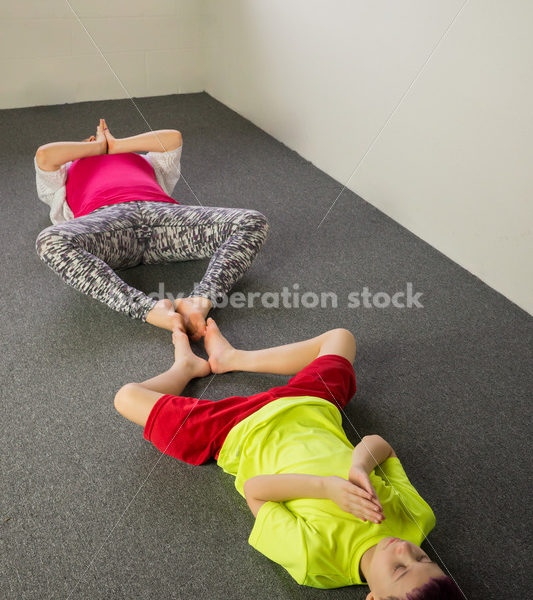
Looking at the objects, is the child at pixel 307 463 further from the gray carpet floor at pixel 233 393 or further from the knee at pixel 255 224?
the knee at pixel 255 224

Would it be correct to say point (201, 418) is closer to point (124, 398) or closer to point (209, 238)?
point (124, 398)

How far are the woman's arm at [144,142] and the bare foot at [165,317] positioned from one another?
50 cm

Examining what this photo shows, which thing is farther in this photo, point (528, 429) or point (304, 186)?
point (304, 186)

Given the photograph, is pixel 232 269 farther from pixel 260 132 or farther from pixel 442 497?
pixel 260 132

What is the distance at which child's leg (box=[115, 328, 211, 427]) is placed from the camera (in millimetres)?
972

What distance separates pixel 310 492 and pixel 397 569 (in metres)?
0.15

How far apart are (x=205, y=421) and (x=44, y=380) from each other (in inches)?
13.4

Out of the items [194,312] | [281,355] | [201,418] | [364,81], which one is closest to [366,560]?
[201,418]

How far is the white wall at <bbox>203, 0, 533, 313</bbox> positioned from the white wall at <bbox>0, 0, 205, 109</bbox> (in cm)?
49

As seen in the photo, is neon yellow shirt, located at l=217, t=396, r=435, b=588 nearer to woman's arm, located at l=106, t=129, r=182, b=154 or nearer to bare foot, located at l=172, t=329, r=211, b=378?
bare foot, located at l=172, t=329, r=211, b=378

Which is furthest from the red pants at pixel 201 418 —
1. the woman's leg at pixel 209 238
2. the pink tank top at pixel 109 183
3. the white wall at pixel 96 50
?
the white wall at pixel 96 50

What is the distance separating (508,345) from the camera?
1264 mm

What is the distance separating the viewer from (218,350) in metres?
1.13

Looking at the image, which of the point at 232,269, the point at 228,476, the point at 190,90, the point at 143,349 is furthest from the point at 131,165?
the point at 190,90
